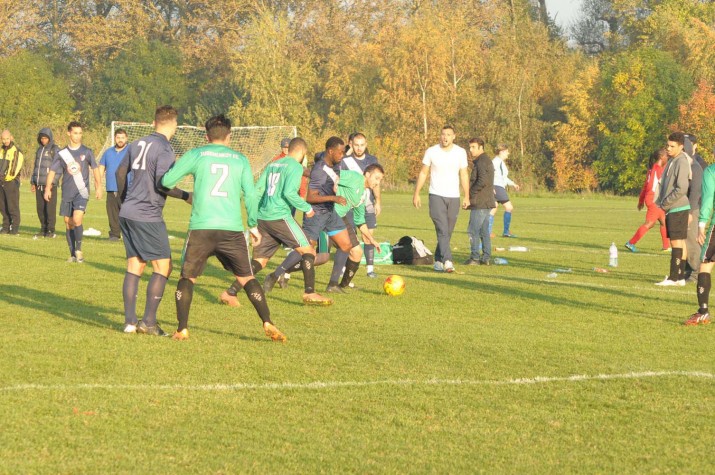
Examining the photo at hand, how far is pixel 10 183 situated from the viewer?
2158cm

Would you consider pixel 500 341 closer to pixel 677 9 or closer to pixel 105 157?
pixel 105 157

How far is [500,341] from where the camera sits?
9.48 meters

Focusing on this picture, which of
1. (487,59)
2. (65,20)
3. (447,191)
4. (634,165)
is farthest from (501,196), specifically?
(65,20)

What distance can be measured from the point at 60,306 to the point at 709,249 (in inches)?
251

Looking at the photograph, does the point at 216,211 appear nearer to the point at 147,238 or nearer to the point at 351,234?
the point at 147,238

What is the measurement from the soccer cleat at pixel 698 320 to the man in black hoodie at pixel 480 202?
617 cm

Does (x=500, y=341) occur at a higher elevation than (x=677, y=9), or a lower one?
lower

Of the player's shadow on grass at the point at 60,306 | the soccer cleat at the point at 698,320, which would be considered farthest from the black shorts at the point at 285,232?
the soccer cleat at the point at 698,320

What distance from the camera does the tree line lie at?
58.1 metres

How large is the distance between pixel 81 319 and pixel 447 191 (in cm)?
677

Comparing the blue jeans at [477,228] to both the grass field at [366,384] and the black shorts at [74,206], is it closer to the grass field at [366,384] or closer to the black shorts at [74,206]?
the grass field at [366,384]

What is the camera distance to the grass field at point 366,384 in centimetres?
581

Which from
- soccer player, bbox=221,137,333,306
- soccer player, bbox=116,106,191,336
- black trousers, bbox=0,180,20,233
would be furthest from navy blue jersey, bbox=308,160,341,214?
black trousers, bbox=0,180,20,233

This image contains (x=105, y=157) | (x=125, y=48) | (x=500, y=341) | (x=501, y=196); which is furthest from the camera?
(x=125, y=48)
